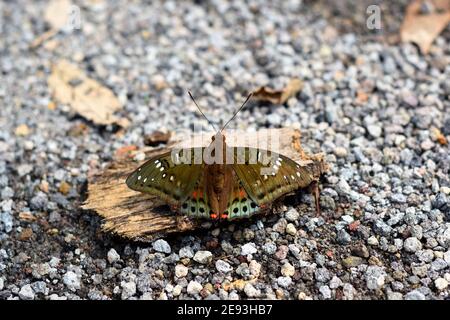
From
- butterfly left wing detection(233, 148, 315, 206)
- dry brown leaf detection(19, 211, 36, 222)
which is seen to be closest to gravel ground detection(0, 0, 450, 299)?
dry brown leaf detection(19, 211, 36, 222)

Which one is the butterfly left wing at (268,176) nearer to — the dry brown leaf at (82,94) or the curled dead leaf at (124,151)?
the curled dead leaf at (124,151)

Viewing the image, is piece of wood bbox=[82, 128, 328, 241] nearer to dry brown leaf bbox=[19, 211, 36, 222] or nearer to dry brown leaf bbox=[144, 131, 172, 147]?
dry brown leaf bbox=[144, 131, 172, 147]

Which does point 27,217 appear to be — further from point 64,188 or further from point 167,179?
point 167,179

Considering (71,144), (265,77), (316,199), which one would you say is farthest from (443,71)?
(71,144)

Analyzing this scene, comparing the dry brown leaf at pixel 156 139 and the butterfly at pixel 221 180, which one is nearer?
the butterfly at pixel 221 180

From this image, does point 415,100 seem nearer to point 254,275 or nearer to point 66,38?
point 254,275

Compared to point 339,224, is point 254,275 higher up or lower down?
lower down

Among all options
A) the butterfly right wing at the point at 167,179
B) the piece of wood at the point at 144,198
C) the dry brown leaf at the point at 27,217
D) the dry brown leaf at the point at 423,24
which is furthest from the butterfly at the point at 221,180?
the dry brown leaf at the point at 423,24
